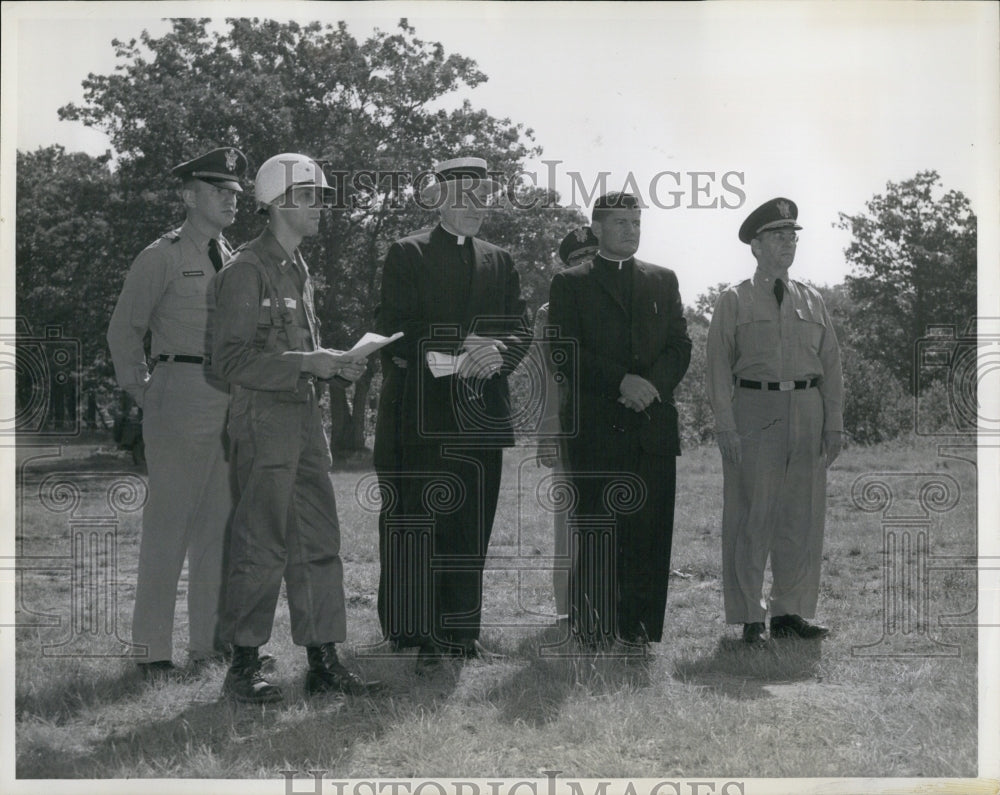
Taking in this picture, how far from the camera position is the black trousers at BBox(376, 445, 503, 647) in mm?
5977

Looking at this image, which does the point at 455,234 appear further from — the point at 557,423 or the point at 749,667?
the point at 749,667

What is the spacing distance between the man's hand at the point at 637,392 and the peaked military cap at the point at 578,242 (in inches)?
57.7

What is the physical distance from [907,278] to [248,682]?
276 inches

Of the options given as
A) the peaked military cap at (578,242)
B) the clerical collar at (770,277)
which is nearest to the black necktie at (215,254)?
the peaked military cap at (578,242)

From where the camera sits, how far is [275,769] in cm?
448

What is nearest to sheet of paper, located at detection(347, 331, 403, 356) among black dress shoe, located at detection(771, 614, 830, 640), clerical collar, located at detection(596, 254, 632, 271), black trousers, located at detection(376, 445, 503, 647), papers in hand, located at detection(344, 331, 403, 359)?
papers in hand, located at detection(344, 331, 403, 359)

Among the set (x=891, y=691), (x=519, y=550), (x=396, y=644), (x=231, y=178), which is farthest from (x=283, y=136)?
(x=891, y=691)

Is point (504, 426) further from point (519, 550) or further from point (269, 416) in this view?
point (519, 550)

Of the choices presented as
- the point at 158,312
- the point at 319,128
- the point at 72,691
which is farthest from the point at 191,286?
the point at 319,128

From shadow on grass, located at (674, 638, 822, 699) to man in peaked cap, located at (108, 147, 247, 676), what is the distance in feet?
7.52

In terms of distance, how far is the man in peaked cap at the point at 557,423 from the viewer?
6.95 meters

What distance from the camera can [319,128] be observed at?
1420cm

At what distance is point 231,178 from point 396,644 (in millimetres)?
2437

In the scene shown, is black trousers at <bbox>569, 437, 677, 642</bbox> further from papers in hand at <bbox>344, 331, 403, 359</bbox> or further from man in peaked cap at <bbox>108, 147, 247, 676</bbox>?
man in peaked cap at <bbox>108, 147, 247, 676</bbox>
